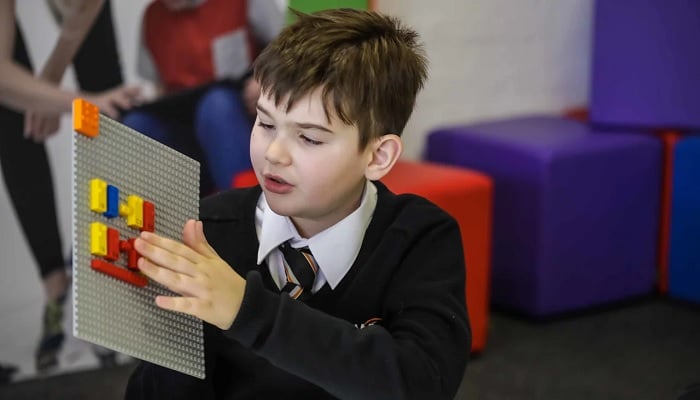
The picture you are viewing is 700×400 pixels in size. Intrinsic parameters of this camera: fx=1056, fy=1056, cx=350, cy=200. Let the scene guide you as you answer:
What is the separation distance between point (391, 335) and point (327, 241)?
0.16 meters

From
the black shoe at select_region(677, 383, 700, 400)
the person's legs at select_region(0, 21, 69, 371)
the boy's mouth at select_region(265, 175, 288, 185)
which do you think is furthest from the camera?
the person's legs at select_region(0, 21, 69, 371)

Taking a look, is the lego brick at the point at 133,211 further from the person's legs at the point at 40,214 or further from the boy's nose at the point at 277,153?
the person's legs at the point at 40,214

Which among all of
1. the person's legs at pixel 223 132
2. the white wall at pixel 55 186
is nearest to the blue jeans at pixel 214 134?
the person's legs at pixel 223 132

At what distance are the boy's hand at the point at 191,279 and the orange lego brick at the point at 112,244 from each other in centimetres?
2

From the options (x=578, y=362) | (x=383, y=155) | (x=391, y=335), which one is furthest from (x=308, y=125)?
(x=578, y=362)

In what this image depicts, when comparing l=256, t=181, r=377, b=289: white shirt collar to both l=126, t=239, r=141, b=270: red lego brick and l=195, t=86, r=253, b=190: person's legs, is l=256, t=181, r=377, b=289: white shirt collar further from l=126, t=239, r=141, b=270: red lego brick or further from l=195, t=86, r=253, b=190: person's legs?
l=195, t=86, r=253, b=190: person's legs

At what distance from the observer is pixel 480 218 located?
2621 millimetres

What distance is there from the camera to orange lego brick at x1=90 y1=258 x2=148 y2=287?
3.06ft

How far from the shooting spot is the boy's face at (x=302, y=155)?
3.67 ft

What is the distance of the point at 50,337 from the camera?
2457 millimetres

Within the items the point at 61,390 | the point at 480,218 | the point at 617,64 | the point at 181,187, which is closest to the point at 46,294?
the point at 61,390

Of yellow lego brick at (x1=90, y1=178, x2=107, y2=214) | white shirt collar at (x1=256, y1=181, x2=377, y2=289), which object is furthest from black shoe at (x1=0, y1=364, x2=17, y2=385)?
yellow lego brick at (x1=90, y1=178, x2=107, y2=214)

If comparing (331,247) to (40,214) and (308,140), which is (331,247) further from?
(40,214)

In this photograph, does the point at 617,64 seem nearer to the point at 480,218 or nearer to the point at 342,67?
the point at 480,218
